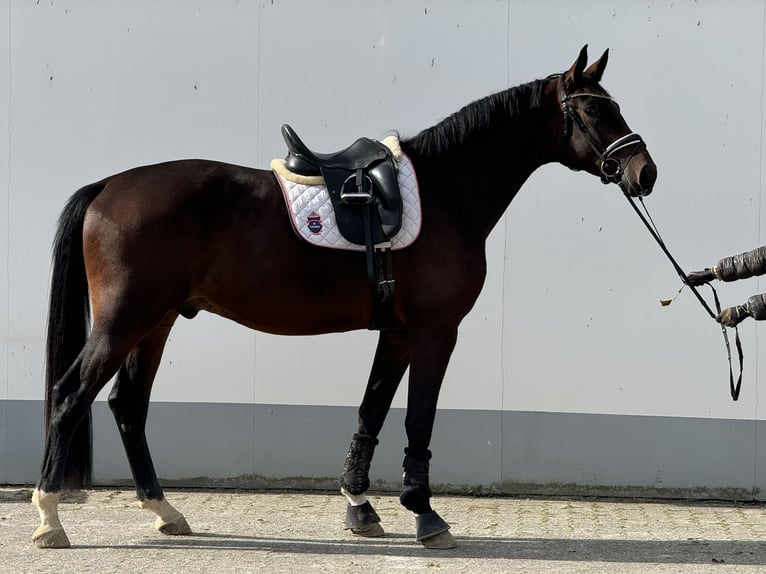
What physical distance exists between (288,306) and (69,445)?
114 cm

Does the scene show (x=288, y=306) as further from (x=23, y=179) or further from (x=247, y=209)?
(x=23, y=179)

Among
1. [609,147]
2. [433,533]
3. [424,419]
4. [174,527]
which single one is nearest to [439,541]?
[433,533]

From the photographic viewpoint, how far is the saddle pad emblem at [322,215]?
182 inches

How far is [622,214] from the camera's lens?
602cm

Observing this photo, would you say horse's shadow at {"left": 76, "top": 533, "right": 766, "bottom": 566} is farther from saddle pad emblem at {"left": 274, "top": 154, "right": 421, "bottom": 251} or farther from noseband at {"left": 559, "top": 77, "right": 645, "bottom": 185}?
noseband at {"left": 559, "top": 77, "right": 645, "bottom": 185}

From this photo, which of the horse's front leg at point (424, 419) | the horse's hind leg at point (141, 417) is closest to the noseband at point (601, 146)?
the horse's front leg at point (424, 419)

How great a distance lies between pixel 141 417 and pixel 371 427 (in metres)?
1.11

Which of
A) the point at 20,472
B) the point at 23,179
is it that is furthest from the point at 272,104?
the point at 20,472

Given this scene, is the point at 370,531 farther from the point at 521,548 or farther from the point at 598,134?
the point at 598,134

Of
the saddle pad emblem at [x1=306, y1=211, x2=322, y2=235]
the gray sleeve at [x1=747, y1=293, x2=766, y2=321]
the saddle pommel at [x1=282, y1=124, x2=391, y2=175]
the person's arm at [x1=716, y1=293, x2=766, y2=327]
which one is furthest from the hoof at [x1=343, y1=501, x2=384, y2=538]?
the gray sleeve at [x1=747, y1=293, x2=766, y2=321]

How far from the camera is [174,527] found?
16.1 ft

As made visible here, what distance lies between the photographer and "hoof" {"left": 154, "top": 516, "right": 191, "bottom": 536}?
491 cm

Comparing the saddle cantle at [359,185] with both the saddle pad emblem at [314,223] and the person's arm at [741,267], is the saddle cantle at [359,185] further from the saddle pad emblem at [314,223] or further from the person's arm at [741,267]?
the person's arm at [741,267]

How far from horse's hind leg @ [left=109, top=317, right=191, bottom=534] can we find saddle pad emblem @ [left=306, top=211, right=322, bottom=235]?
2.78 feet
